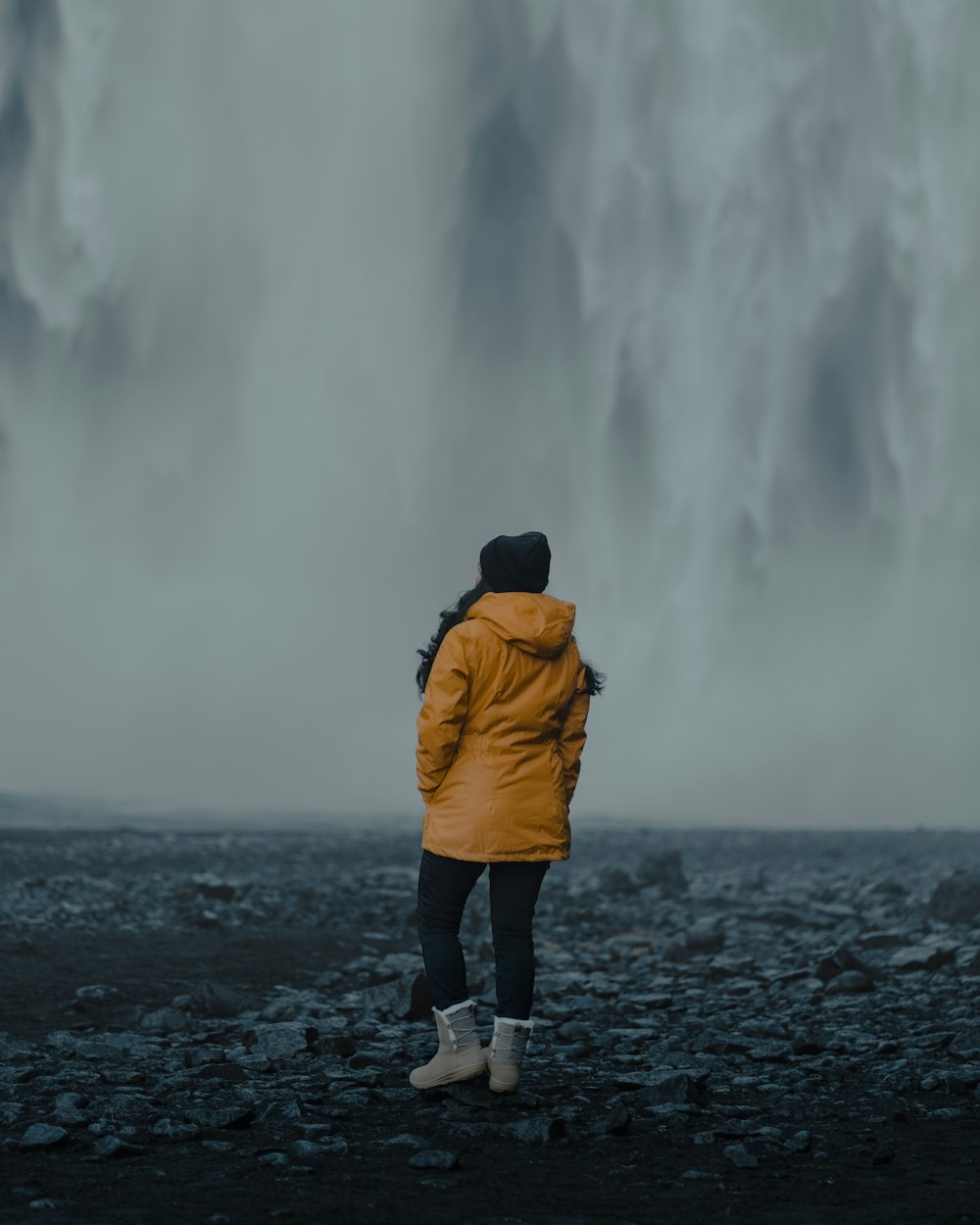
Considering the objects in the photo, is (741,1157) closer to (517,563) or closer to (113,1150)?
(113,1150)

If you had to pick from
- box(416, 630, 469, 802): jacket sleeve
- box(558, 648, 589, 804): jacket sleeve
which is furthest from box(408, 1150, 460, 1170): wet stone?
box(558, 648, 589, 804): jacket sleeve

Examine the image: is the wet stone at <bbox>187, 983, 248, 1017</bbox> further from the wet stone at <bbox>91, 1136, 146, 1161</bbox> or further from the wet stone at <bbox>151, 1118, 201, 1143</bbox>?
the wet stone at <bbox>91, 1136, 146, 1161</bbox>

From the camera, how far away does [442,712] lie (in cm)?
598

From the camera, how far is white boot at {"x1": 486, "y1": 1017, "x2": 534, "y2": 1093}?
234 inches

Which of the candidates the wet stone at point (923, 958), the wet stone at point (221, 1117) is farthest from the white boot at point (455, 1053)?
the wet stone at point (923, 958)

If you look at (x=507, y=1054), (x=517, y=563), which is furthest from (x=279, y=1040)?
(x=517, y=563)

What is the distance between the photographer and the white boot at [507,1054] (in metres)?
5.95

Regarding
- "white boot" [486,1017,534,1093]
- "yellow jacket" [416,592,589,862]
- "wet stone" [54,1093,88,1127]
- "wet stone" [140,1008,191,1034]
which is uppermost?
"yellow jacket" [416,592,589,862]

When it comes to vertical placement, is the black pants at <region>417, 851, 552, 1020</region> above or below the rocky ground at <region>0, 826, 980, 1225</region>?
above

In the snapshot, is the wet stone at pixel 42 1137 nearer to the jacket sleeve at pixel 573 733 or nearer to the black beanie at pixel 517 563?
the jacket sleeve at pixel 573 733

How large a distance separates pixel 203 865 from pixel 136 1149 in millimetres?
15289

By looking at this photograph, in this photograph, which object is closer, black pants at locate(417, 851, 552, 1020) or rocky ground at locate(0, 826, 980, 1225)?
rocky ground at locate(0, 826, 980, 1225)

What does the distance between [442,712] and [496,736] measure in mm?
311

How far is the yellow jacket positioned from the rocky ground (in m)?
1.25
